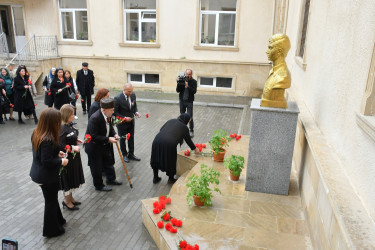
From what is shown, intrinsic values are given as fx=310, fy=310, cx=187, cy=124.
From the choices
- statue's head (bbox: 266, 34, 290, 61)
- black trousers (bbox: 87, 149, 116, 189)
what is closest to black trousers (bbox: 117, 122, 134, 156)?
black trousers (bbox: 87, 149, 116, 189)

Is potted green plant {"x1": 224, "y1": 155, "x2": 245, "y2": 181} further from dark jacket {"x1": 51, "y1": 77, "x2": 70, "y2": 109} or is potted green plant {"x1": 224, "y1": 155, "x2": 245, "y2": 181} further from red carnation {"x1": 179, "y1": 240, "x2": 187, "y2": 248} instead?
dark jacket {"x1": 51, "y1": 77, "x2": 70, "y2": 109}

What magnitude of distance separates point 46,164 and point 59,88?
6.45 m

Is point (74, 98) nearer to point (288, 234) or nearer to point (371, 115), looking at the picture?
point (288, 234)

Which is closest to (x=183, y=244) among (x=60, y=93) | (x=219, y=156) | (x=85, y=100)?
(x=219, y=156)

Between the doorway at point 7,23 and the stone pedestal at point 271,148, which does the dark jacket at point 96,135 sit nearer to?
the stone pedestal at point 271,148

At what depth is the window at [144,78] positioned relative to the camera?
15.9 metres

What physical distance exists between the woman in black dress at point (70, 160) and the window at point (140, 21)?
37.5ft

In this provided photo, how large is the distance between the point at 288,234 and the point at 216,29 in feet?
40.4

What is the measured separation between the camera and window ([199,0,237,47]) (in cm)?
1463

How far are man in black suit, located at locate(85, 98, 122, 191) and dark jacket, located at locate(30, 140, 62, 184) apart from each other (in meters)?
1.28

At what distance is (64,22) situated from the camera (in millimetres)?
16406

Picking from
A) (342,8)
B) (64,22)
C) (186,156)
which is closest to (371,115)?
(342,8)

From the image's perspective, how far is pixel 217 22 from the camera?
14.8 m

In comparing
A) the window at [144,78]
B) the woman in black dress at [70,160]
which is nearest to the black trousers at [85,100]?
the window at [144,78]
